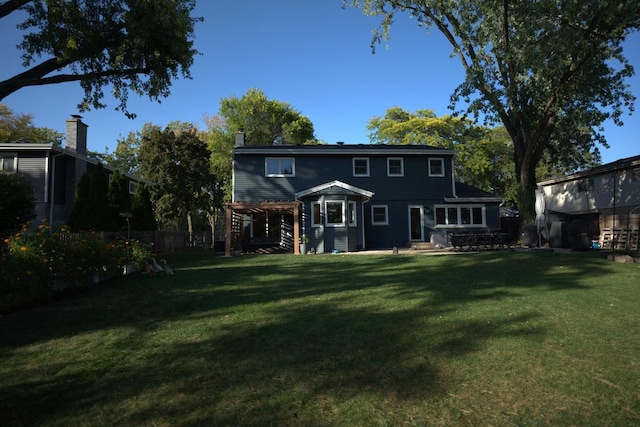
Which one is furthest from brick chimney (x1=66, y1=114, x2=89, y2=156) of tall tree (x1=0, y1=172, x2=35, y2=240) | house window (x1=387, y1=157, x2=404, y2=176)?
house window (x1=387, y1=157, x2=404, y2=176)

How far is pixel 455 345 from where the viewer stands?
14.6ft

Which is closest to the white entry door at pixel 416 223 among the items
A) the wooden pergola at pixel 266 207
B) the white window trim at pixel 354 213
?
the white window trim at pixel 354 213

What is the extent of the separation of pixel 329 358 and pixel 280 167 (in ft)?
63.9

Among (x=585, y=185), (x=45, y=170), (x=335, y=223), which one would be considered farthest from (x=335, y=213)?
(x=585, y=185)


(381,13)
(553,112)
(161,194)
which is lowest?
(161,194)

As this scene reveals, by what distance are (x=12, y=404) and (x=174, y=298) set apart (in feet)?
13.7

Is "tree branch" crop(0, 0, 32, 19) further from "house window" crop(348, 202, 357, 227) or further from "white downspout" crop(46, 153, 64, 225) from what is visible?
"house window" crop(348, 202, 357, 227)

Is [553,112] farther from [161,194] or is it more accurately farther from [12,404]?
[161,194]

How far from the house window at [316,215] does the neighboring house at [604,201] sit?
34.3 feet

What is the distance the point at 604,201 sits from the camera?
75.4 ft

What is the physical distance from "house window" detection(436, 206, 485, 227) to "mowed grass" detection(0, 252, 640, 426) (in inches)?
633

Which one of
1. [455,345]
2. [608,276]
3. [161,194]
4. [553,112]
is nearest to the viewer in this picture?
[455,345]

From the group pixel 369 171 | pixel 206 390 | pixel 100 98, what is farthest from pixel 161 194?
pixel 206 390

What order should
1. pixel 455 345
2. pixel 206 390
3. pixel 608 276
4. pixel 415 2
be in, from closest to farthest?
pixel 206 390 → pixel 455 345 → pixel 608 276 → pixel 415 2
